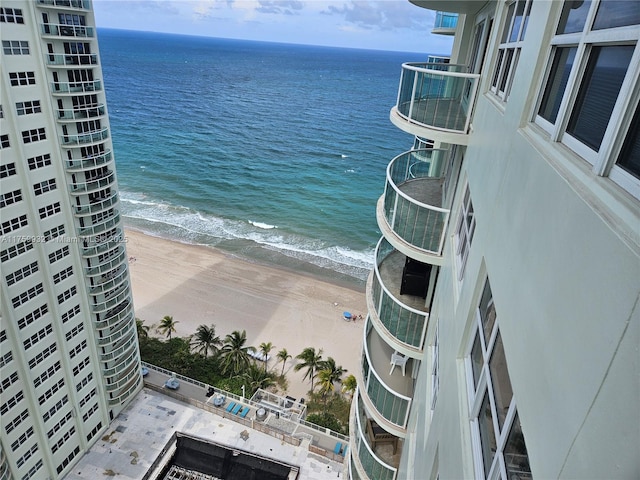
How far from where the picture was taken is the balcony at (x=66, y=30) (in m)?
17.8

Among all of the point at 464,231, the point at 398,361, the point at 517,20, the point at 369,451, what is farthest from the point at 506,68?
the point at 369,451

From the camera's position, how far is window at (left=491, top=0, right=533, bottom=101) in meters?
5.65

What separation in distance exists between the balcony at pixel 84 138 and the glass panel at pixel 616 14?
21995mm

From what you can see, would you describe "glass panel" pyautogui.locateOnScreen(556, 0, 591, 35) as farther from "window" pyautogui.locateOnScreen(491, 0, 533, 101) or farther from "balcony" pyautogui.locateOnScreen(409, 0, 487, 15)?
"balcony" pyautogui.locateOnScreen(409, 0, 487, 15)

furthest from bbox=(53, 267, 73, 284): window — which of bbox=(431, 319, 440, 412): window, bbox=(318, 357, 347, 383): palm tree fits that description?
bbox=(431, 319, 440, 412): window

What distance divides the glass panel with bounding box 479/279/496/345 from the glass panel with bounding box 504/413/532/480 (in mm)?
1294

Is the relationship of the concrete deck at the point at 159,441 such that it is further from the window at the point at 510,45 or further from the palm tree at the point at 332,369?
the window at the point at 510,45

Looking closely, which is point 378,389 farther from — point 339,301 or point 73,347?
point 339,301

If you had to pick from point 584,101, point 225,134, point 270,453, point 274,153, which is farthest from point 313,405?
point 225,134

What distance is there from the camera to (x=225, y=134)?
102062mm

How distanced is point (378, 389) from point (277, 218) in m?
55.8

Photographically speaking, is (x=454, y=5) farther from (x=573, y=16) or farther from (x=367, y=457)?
(x=367, y=457)

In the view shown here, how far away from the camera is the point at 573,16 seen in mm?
3350

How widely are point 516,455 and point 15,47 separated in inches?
843
